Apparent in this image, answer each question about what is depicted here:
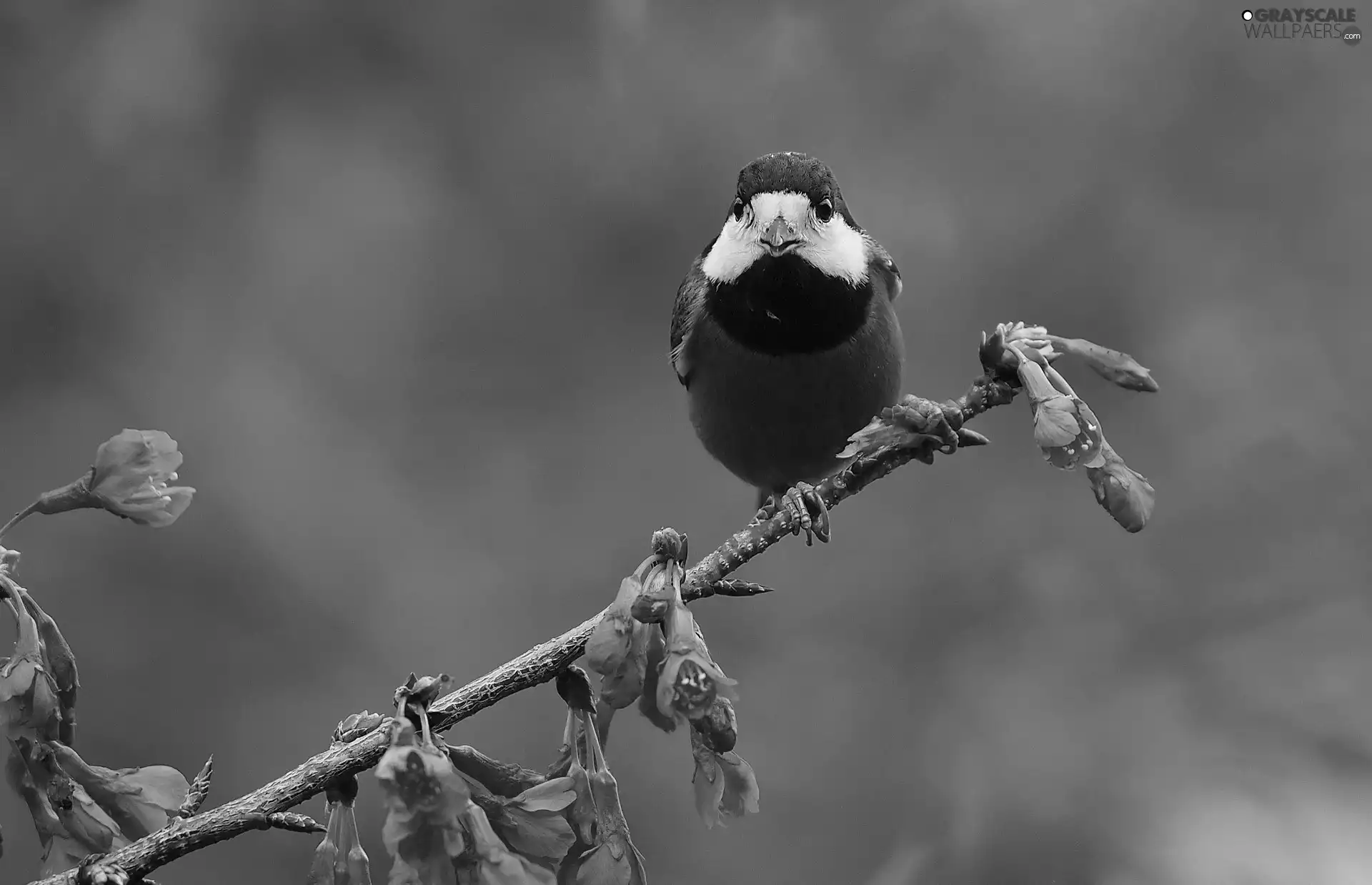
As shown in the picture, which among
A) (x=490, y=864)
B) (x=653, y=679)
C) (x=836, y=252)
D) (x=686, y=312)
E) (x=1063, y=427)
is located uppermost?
(x=686, y=312)

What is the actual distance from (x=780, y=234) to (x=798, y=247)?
34 mm

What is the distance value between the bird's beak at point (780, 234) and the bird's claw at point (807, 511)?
0.33 meters

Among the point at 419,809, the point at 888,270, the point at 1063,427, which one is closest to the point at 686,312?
the point at 888,270

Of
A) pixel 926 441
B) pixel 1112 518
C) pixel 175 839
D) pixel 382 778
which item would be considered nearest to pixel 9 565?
pixel 175 839

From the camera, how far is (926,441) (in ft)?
2.51

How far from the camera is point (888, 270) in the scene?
1.44 meters

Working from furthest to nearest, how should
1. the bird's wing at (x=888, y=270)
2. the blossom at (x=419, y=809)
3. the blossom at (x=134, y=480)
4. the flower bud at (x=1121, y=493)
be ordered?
the bird's wing at (x=888, y=270) → the blossom at (x=134, y=480) → the flower bud at (x=1121, y=493) → the blossom at (x=419, y=809)

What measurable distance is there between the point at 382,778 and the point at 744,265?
0.69 m

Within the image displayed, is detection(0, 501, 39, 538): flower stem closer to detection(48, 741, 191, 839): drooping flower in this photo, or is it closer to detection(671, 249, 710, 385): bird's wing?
detection(48, 741, 191, 839): drooping flower

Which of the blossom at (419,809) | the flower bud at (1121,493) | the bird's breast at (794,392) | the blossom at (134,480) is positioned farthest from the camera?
the bird's breast at (794,392)

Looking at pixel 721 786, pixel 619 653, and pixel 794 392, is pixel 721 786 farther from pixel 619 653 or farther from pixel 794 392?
pixel 794 392

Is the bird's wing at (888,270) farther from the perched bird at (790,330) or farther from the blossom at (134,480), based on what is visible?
the blossom at (134,480)

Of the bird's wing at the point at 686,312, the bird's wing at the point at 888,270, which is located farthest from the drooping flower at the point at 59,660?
the bird's wing at the point at 888,270

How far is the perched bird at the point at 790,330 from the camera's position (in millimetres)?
1122
